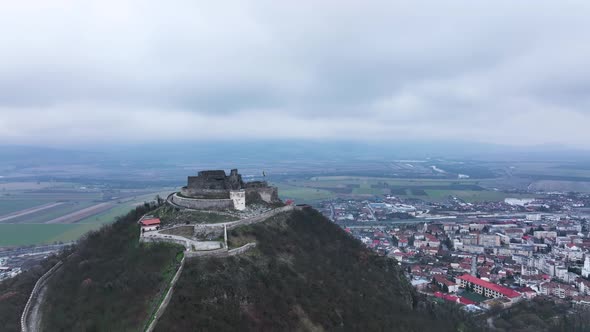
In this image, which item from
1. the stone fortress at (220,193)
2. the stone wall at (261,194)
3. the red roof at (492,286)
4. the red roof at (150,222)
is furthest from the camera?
the red roof at (492,286)

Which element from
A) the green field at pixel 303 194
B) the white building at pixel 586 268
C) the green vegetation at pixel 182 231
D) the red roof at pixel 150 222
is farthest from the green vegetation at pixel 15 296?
the green field at pixel 303 194

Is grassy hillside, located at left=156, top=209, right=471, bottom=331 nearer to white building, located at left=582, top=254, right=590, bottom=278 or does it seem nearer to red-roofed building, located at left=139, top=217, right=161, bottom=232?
red-roofed building, located at left=139, top=217, right=161, bottom=232

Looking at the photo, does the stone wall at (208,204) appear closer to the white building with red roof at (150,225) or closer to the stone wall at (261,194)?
the stone wall at (261,194)

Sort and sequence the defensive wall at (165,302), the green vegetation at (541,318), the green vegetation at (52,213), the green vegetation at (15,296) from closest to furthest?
the defensive wall at (165,302) → the green vegetation at (15,296) → the green vegetation at (541,318) → the green vegetation at (52,213)

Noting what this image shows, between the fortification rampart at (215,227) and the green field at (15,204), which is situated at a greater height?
the fortification rampart at (215,227)

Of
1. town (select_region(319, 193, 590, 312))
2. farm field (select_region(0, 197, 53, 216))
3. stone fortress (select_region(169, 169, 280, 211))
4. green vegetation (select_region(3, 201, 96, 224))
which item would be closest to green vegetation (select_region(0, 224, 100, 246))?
green vegetation (select_region(3, 201, 96, 224))

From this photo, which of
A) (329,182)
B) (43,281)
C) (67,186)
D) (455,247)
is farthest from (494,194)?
(67,186)

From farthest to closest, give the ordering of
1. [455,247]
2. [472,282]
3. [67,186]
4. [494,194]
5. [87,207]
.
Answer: [67,186] → [494,194] → [87,207] → [455,247] → [472,282]

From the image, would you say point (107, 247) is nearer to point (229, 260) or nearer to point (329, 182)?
point (229, 260)
